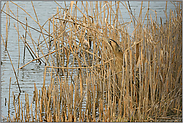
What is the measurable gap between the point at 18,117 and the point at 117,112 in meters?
0.92

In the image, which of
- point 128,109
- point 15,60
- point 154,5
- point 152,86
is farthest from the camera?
point 154,5

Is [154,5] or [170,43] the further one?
[154,5]

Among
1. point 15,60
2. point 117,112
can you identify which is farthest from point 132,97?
point 15,60

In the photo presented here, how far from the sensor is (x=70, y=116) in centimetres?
301

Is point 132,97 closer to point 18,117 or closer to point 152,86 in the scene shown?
point 152,86

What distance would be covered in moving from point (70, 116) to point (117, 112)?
0.50 m

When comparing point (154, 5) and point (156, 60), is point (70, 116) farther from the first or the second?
point (154, 5)

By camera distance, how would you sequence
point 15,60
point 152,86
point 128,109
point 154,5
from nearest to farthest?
point 128,109 < point 152,86 < point 15,60 < point 154,5

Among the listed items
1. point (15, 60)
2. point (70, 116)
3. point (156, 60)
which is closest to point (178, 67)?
point (156, 60)

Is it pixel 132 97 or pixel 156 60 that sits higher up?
pixel 156 60

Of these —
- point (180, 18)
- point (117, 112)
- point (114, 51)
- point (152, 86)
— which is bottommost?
point (117, 112)

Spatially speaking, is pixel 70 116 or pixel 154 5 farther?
pixel 154 5

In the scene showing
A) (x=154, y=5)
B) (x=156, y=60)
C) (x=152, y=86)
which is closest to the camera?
(x=152, y=86)

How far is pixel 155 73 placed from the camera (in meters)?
3.30
